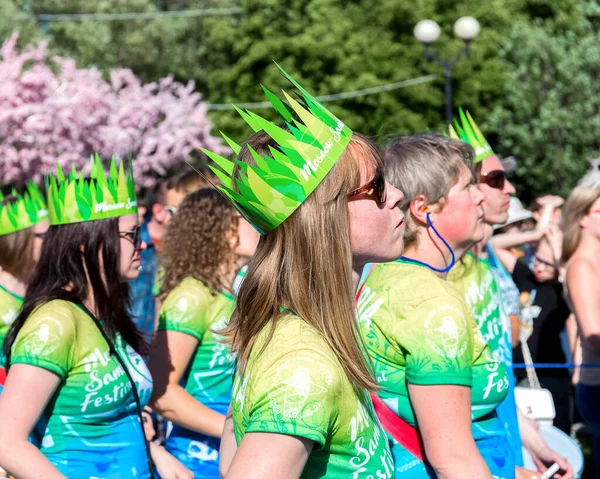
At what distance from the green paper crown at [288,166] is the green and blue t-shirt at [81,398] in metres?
1.26

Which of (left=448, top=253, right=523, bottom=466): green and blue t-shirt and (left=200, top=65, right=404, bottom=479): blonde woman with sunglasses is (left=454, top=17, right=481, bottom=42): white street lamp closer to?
(left=448, top=253, right=523, bottom=466): green and blue t-shirt

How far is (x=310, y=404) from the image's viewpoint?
1.77 metres

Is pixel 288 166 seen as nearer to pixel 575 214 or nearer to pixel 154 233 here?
pixel 575 214

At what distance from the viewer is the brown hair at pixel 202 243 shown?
4059 mm

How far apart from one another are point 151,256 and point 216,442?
12.0 ft

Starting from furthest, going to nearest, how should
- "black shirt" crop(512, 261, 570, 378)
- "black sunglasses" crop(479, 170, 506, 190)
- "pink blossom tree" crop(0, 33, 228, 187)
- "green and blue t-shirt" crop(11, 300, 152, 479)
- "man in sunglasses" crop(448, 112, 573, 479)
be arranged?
"pink blossom tree" crop(0, 33, 228, 187) < "black shirt" crop(512, 261, 570, 378) < "black sunglasses" crop(479, 170, 506, 190) < "man in sunglasses" crop(448, 112, 573, 479) < "green and blue t-shirt" crop(11, 300, 152, 479)

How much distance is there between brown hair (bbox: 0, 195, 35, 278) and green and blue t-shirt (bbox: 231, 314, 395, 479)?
2856 millimetres

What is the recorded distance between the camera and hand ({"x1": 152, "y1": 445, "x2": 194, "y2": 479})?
326 centimetres

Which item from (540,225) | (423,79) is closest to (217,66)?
(423,79)

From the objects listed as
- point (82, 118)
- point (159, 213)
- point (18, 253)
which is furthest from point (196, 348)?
point (82, 118)

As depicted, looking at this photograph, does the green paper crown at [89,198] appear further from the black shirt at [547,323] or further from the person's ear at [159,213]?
the black shirt at [547,323]

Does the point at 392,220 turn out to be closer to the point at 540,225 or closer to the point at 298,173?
the point at 298,173

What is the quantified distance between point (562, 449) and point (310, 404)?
2382mm

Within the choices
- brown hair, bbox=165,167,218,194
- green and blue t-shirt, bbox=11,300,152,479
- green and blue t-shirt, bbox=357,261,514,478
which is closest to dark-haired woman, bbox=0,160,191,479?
green and blue t-shirt, bbox=11,300,152,479
